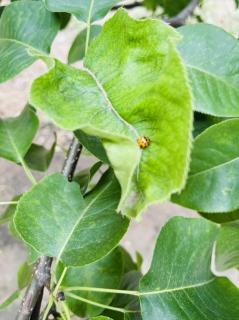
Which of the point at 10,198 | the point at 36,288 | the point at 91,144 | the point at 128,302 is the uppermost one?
the point at 91,144

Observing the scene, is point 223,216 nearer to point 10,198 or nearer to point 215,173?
point 215,173

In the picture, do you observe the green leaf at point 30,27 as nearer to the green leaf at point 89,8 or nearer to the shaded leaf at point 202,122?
the green leaf at point 89,8

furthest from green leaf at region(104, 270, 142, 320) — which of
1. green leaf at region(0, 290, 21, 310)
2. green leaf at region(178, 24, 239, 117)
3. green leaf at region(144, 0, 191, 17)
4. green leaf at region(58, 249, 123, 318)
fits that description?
green leaf at region(144, 0, 191, 17)

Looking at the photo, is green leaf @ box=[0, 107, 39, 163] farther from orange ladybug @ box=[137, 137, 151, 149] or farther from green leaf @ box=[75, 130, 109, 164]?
orange ladybug @ box=[137, 137, 151, 149]

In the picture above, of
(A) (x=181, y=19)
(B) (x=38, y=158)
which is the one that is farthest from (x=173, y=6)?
(B) (x=38, y=158)

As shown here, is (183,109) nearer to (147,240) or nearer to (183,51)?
(183,51)

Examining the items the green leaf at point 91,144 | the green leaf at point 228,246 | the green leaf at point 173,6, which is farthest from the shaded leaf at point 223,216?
the green leaf at point 173,6
